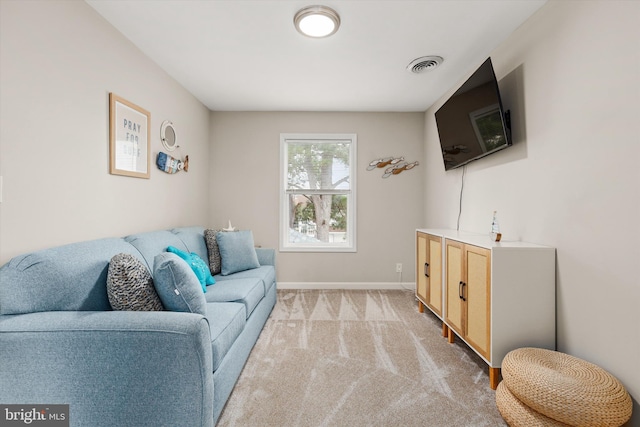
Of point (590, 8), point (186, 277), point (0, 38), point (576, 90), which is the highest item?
point (590, 8)

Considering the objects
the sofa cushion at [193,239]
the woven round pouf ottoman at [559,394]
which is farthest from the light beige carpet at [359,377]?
the sofa cushion at [193,239]

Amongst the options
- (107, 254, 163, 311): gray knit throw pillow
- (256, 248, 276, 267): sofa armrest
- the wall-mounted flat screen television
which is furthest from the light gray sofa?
the wall-mounted flat screen television

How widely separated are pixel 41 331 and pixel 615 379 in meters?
2.49

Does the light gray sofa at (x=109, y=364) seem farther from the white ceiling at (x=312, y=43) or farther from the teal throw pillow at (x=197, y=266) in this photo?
the white ceiling at (x=312, y=43)

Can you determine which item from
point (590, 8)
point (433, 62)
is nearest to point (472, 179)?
point (433, 62)

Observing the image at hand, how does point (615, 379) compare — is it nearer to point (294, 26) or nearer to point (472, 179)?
point (472, 179)

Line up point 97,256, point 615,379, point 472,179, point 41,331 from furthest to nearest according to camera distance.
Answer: point 472,179 < point 97,256 < point 615,379 < point 41,331

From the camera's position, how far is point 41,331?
3.97ft

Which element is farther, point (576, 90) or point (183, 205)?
point (183, 205)

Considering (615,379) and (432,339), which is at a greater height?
(615,379)

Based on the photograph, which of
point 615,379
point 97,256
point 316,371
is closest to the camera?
point 615,379

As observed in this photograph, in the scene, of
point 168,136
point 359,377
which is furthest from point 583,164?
point 168,136

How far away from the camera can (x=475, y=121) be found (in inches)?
96.3

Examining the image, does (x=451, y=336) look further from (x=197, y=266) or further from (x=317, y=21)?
(x=317, y=21)
